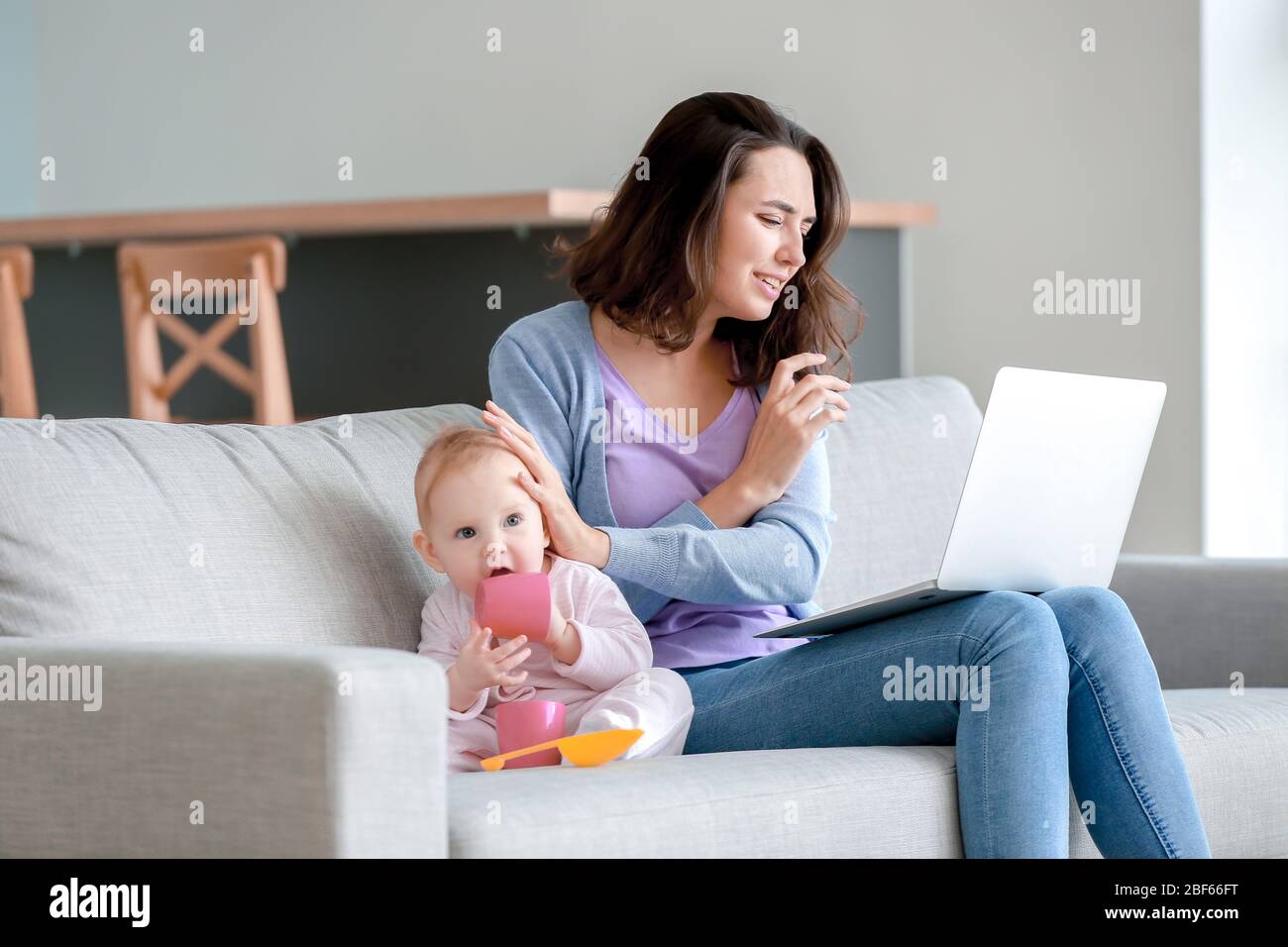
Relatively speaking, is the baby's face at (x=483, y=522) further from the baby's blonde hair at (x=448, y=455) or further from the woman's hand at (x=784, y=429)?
the woman's hand at (x=784, y=429)

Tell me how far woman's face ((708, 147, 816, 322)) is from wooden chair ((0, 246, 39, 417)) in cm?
246

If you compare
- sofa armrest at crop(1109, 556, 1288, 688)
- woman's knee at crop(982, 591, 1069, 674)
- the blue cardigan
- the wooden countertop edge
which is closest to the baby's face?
the blue cardigan

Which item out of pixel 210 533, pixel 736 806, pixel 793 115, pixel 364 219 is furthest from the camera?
pixel 793 115

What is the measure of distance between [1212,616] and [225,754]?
5.12 ft

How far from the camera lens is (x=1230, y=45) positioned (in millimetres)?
4043

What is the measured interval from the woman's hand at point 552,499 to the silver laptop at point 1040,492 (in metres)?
0.22

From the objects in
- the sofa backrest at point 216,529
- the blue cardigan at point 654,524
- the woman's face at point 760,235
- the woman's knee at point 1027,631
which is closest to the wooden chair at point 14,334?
the sofa backrest at point 216,529

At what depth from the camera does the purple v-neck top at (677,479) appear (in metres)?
1.98

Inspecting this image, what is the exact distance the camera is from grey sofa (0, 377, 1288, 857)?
1326mm

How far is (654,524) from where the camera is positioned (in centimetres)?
201

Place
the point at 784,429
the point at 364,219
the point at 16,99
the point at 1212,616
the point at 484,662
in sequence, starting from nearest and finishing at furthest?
1. the point at 484,662
2. the point at 784,429
3. the point at 1212,616
4. the point at 364,219
5. the point at 16,99

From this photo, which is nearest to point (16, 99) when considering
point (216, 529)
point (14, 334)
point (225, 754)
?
point (14, 334)

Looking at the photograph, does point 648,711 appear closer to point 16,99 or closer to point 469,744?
point 469,744
